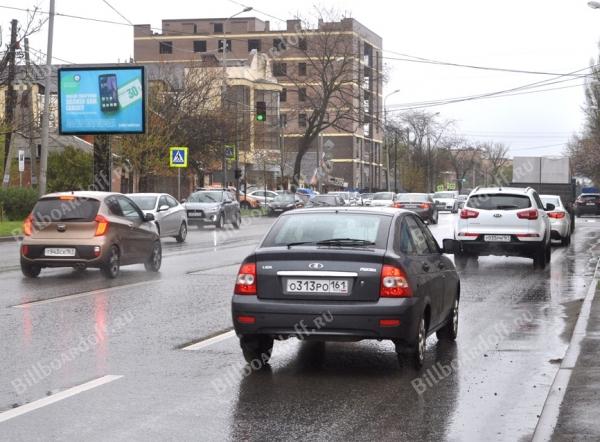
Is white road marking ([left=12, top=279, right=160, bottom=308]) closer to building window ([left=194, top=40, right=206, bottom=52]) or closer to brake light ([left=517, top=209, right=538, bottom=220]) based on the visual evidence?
brake light ([left=517, top=209, right=538, bottom=220])

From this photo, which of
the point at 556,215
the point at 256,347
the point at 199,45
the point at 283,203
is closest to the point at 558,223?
the point at 556,215

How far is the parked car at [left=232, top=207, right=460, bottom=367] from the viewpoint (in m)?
8.03

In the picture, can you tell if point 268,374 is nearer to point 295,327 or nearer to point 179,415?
point 295,327

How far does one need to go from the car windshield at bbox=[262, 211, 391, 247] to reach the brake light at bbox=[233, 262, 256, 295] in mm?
324

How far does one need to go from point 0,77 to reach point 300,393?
109 feet

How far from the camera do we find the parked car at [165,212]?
90.8ft

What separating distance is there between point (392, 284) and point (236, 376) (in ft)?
4.92

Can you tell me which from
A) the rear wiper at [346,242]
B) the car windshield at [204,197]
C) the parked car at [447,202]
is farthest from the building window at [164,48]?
the rear wiper at [346,242]

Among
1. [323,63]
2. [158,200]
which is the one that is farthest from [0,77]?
[323,63]

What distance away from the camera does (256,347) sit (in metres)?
8.62

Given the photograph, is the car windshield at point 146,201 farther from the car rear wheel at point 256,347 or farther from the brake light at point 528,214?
the car rear wheel at point 256,347

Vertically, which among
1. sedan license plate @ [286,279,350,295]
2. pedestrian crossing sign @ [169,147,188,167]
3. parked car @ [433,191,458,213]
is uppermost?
pedestrian crossing sign @ [169,147,188,167]

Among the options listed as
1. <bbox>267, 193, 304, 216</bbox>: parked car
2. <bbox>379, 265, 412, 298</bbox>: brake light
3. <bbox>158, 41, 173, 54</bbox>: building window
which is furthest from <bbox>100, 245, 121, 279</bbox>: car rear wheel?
<bbox>158, 41, 173, 54</bbox>: building window

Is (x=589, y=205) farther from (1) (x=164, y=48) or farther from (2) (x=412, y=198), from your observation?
(1) (x=164, y=48)
